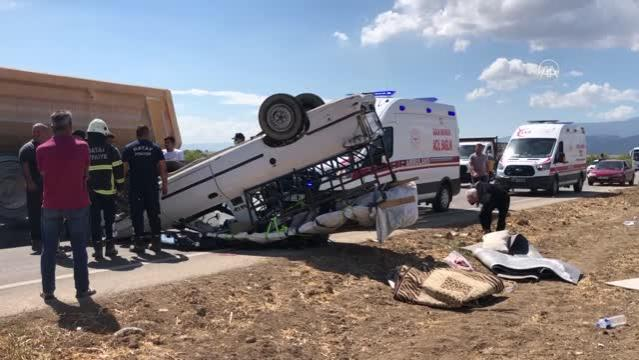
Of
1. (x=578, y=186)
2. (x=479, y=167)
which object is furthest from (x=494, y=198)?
(x=578, y=186)

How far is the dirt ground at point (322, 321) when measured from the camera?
15.8 ft

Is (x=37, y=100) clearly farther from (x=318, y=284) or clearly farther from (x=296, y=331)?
(x=296, y=331)

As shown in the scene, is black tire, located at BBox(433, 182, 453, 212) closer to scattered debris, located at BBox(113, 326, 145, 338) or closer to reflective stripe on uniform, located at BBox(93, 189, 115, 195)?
reflective stripe on uniform, located at BBox(93, 189, 115, 195)

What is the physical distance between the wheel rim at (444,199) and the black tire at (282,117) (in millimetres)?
7969

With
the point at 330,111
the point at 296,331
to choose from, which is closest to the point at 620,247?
the point at 330,111

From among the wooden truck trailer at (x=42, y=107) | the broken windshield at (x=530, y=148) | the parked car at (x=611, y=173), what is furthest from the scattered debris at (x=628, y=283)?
the parked car at (x=611, y=173)

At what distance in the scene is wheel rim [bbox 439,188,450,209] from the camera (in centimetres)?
1547

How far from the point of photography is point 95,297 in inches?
223

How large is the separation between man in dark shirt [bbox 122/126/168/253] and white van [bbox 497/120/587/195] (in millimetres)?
16536

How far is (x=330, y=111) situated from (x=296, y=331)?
361 centimetres

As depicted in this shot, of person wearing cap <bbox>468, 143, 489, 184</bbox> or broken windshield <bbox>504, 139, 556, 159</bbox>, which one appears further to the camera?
broken windshield <bbox>504, 139, 556, 159</bbox>

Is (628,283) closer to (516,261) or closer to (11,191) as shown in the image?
(516,261)

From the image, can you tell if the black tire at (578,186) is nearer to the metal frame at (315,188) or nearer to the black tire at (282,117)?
the metal frame at (315,188)

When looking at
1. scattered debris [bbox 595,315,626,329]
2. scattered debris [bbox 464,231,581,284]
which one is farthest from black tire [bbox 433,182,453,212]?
scattered debris [bbox 595,315,626,329]
